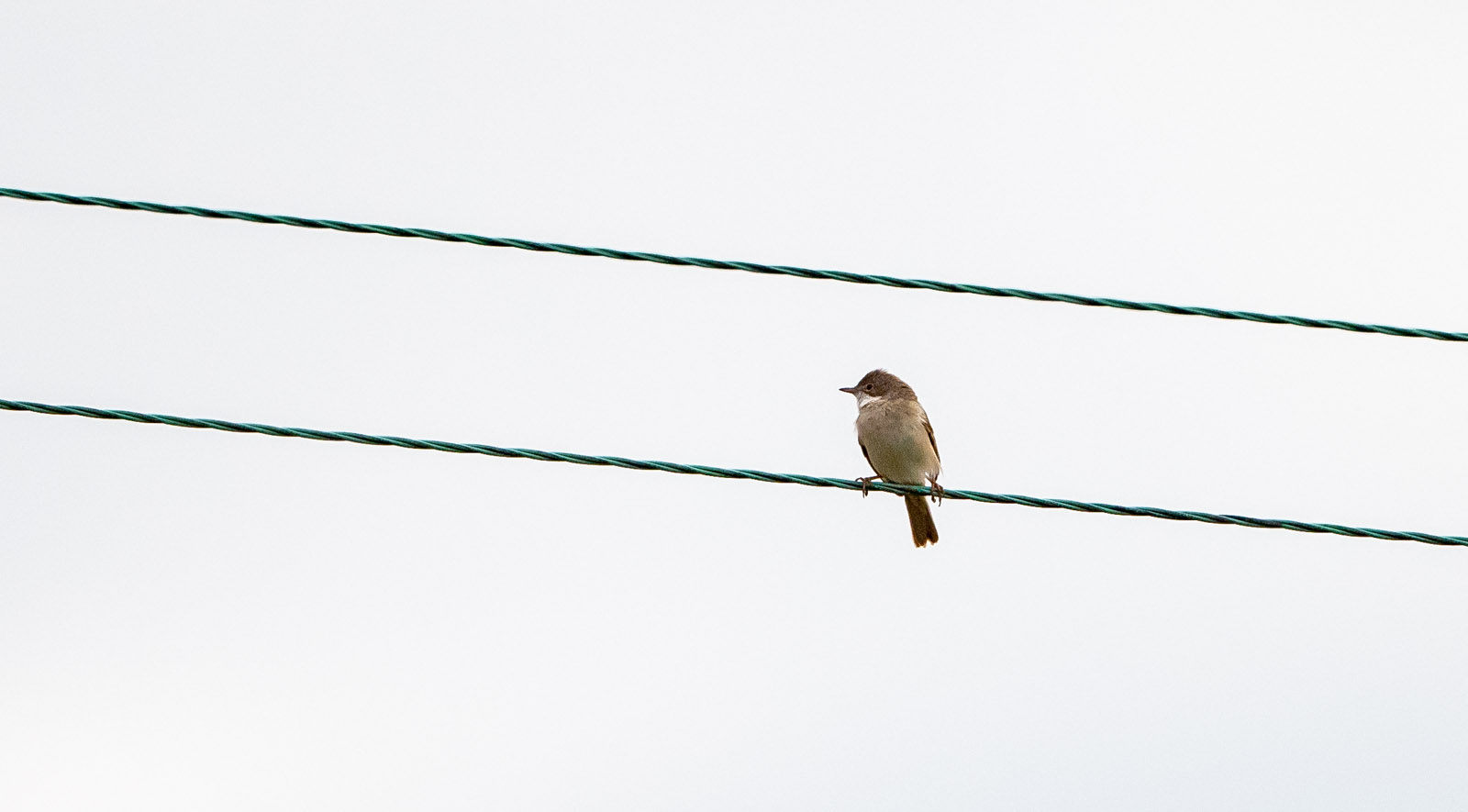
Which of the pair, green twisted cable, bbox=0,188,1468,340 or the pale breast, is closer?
green twisted cable, bbox=0,188,1468,340

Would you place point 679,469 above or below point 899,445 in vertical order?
below

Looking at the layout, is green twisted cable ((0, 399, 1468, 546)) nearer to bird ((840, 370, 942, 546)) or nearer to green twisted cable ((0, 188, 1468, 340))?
green twisted cable ((0, 188, 1468, 340))

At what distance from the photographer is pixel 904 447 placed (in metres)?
11.1

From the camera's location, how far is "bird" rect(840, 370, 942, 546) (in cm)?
1109

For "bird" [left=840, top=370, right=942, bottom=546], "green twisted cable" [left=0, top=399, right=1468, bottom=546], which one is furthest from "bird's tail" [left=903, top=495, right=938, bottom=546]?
"green twisted cable" [left=0, top=399, right=1468, bottom=546]

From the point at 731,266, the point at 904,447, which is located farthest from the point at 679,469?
the point at 904,447

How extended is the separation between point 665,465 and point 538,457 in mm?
381

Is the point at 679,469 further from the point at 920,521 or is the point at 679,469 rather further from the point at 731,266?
the point at 920,521

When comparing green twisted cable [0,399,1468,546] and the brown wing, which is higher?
the brown wing

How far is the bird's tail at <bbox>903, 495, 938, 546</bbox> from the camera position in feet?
36.9

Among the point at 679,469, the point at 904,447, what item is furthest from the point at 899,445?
the point at 679,469

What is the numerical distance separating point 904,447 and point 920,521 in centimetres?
50

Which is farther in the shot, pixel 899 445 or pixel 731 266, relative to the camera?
pixel 899 445

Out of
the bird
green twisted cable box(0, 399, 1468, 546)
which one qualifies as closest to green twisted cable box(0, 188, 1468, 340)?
green twisted cable box(0, 399, 1468, 546)
